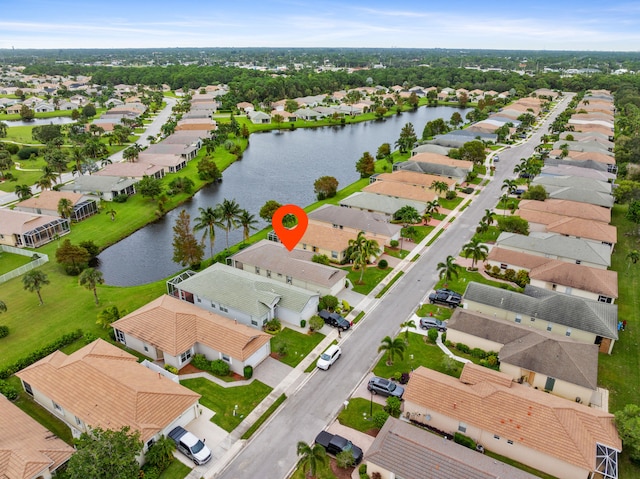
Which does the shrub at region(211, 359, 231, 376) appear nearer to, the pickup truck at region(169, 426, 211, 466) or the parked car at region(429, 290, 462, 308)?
the pickup truck at region(169, 426, 211, 466)

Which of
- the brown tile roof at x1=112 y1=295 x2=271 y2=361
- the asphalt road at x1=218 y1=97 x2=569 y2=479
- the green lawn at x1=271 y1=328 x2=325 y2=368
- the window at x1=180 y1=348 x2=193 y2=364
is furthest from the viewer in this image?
the green lawn at x1=271 y1=328 x2=325 y2=368

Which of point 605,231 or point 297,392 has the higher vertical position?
point 605,231

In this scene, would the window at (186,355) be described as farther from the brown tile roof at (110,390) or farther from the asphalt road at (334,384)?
the asphalt road at (334,384)

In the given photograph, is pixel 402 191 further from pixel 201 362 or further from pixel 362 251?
pixel 201 362

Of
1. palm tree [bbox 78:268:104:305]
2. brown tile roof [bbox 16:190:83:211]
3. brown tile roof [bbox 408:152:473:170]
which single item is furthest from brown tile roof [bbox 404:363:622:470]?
brown tile roof [bbox 408:152:473:170]

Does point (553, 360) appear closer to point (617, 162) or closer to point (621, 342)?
point (621, 342)

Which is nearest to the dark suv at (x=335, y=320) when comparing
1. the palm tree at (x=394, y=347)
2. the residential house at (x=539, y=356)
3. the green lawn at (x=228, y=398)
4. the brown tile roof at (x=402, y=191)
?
the palm tree at (x=394, y=347)

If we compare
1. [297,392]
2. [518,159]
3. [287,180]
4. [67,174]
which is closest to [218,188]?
[287,180]

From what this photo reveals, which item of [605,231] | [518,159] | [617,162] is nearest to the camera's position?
[605,231]
